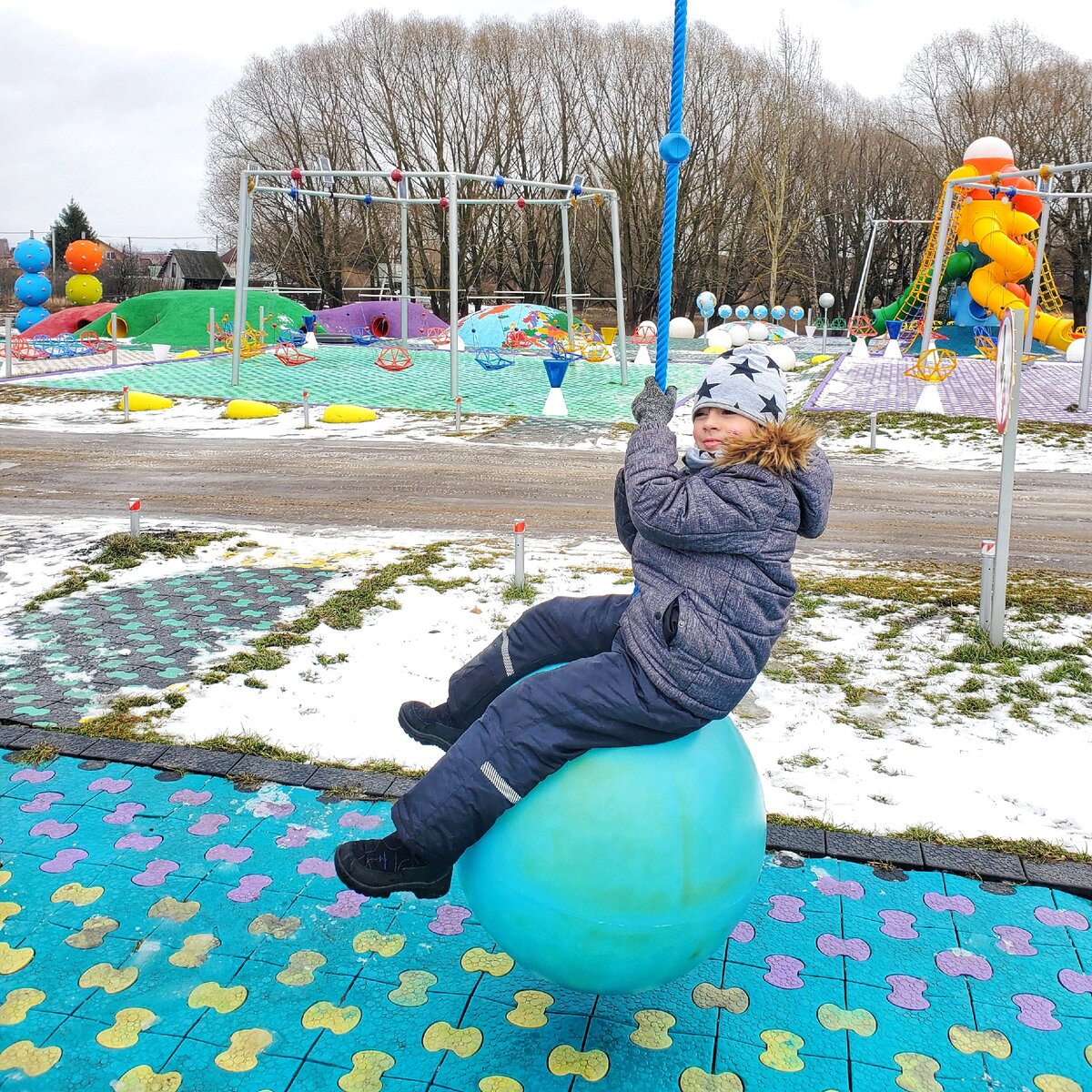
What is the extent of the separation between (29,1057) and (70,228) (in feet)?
231

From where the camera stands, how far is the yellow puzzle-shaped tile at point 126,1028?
3367mm

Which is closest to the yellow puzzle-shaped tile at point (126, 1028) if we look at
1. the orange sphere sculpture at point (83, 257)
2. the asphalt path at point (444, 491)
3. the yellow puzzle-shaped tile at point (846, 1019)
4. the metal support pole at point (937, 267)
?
the yellow puzzle-shaped tile at point (846, 1019)

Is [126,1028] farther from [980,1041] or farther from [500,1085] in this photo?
[980,1041]

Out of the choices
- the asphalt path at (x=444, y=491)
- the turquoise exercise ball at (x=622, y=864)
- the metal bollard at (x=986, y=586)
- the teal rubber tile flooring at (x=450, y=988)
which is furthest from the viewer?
the asphalt path at (x=444, y=491)

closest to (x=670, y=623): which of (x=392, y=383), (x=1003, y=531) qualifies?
(x=1003, y=531)

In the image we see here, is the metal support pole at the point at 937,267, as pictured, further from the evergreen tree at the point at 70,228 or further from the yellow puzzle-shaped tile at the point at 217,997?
the evergreen tree at the point at 70,228

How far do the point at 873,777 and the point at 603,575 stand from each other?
393 cm

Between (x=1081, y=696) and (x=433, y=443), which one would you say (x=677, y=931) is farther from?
(x=433, y=443)

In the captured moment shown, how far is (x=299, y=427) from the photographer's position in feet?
59.8

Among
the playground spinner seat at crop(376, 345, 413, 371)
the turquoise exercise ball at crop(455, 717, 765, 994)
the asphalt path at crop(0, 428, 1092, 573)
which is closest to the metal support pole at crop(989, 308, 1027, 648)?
the asphalt path at crop(0, 428, 1092, 573)

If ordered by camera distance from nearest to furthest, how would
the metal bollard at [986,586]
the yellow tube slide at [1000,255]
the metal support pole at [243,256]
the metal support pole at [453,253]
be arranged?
the metal bollard at [986,586] < the metal support pole at [453,253] < the metal support pole at [243,256] < the yellow tube slide at [1000,255]

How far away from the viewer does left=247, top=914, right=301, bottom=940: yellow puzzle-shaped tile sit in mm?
3961

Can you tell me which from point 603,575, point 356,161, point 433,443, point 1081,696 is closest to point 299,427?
point 433,443

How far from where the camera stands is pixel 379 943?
3939 millimetres
